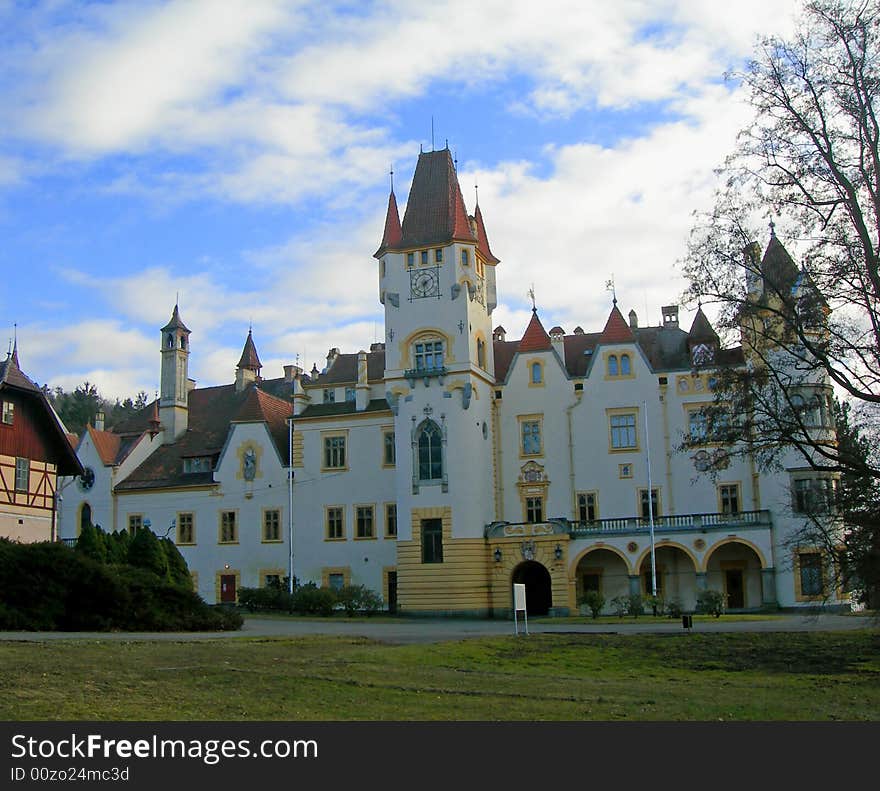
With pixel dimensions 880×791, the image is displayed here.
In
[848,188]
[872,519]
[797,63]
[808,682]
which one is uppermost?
[797,63]

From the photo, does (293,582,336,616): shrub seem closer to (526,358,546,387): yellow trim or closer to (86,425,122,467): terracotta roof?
(526,358,546,387): yellow trim

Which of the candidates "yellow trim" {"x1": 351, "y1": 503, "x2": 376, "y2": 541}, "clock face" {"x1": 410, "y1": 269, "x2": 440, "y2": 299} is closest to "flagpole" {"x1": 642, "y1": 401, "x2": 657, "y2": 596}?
"clock face" {"x1": 410, "y1": 269, "x2": 440, "y2": 299}

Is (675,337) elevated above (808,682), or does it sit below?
above

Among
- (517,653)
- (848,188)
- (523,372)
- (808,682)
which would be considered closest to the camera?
(808,682)

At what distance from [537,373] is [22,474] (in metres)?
25.3

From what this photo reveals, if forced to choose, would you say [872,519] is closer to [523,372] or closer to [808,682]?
[808,682]

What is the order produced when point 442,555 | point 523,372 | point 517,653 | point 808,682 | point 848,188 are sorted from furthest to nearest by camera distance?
point 523,372 < point 442,555 < point 848,188 < point 517,653 < point 808,682

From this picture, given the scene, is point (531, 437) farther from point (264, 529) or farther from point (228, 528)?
point (228, 528)

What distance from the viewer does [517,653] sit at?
22.6 meters

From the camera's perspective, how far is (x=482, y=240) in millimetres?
56188

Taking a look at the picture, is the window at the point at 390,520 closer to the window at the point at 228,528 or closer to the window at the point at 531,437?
the window at the point at 531,437

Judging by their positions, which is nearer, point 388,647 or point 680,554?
point 388,647
